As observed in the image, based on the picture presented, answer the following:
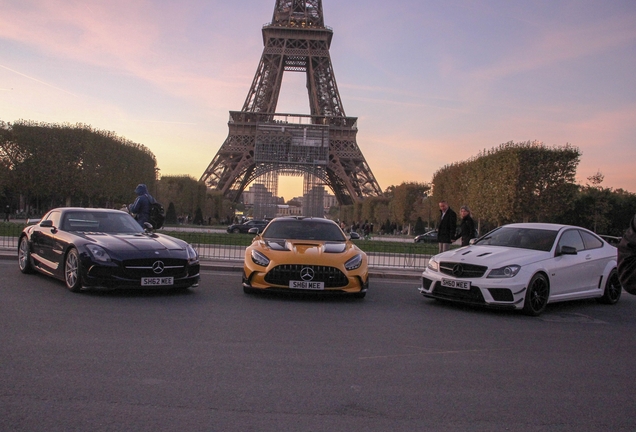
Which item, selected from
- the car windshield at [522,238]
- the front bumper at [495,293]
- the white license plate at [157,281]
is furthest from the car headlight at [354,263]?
the white license plate at [157,281]

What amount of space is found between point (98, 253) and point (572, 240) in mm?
6905

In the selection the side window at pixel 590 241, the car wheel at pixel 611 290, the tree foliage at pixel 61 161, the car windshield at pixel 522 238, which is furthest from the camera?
the tree foliage at pixel 61 161

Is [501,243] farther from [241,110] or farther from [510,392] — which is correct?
[241,110]

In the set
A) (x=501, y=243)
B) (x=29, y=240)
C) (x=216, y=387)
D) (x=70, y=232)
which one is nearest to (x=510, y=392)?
(x=216, y=387)

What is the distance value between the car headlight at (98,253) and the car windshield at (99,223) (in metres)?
1.12

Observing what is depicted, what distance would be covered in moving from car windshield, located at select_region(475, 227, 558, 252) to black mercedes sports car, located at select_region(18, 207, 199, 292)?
4579mm

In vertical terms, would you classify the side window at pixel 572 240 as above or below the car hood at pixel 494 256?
above

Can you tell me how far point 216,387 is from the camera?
13.1 ft

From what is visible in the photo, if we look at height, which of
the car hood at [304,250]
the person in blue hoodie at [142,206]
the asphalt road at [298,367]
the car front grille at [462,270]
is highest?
the person in blue hoodie at [142,206]

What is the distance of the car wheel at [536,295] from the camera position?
7.73 metres

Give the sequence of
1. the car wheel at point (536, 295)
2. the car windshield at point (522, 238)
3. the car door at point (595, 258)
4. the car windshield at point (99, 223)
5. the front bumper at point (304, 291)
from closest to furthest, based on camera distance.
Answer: the car wheel at point (536, 295) < the front bumper at point (304, 291) < the car windshield at point (522, 238) < the car door at point (595, 258) < the car windshield at point (99, 223)

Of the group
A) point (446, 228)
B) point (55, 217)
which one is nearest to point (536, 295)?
point (446, 228)

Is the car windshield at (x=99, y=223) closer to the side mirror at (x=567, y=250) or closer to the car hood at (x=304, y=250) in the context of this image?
the car hood at (x=304, y=250)

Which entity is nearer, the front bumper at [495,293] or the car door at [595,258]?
the front bumper at [495,293]
